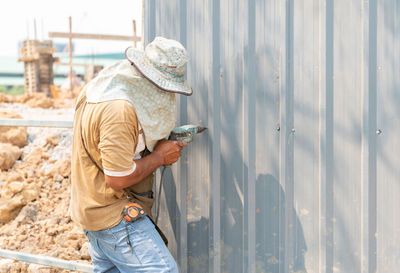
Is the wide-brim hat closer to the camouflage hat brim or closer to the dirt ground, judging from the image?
the camouflage hat brim

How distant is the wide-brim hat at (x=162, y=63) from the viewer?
2.17 m

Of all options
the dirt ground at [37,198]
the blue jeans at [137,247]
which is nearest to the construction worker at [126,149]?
the blue jeans at [137,247]

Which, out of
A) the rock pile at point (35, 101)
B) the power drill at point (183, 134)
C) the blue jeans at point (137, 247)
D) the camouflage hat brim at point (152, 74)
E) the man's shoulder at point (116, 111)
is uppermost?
the camouflage hat brim at point (152, 74)

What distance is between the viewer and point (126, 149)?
6.57 ft

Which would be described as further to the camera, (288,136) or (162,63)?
(288,136)

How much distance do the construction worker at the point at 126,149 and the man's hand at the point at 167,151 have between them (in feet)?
0.05

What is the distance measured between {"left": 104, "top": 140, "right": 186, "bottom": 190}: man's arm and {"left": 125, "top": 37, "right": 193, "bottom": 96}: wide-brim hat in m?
0.35

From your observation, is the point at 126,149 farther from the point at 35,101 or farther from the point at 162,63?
the point at 35,101

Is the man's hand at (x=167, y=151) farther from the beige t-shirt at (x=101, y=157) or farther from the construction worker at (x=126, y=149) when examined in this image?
the beige t-shirt at (x=101, y=157)

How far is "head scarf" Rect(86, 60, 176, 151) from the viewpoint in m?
2.11

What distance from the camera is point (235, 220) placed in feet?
8.93

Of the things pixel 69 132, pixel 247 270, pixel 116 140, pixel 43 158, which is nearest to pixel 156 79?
pixel 116 140

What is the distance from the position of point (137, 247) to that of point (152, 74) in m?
0.92

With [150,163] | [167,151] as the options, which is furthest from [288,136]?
[150,163]
